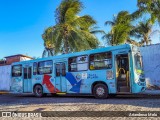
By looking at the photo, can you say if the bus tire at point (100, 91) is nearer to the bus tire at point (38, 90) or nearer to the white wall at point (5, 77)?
the bus tire at point (38, 90)

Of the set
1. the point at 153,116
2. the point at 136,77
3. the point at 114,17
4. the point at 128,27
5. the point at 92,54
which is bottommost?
the point at 153,116

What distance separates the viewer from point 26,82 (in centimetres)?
2030

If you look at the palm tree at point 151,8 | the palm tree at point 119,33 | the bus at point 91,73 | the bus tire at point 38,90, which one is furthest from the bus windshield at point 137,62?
the palm tree at point 119,33

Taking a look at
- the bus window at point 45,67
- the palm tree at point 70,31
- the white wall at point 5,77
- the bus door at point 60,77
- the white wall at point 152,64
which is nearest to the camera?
the bus door at point 60,77

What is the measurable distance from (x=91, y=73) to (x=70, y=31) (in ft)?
40.3

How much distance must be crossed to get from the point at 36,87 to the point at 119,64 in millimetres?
7886

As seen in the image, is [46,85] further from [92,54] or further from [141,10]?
[141,10]

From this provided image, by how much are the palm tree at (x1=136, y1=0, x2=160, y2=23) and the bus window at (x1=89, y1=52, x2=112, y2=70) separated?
10801 millimetres

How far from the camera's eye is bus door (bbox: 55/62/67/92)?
17.1 meters

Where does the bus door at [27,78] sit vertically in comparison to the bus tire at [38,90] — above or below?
above

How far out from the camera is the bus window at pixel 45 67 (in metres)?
18.2

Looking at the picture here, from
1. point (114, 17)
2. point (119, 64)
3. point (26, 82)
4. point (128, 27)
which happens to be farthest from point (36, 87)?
point (114, 17)

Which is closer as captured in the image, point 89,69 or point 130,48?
point 130,48

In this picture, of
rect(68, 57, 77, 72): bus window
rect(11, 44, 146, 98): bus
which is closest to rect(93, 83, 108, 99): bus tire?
rect(11, 44, 146, 98): bus
